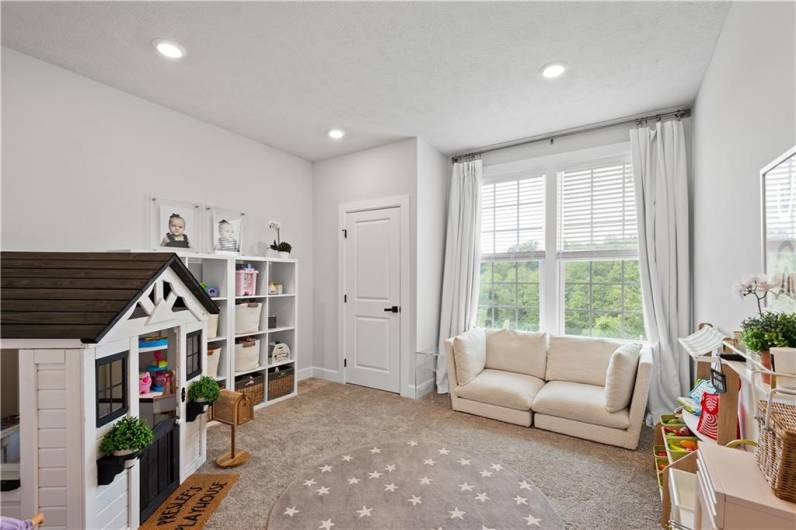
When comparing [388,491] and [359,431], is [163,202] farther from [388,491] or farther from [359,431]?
[388,491]

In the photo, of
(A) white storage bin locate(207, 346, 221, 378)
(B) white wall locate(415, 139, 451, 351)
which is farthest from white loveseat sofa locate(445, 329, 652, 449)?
(A) white storage bin locate(207, 346, 221, 378)

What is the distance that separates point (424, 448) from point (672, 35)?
310 cm

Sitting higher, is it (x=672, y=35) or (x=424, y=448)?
(x=672, y=35)

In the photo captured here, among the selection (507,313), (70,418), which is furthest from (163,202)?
(507,313)

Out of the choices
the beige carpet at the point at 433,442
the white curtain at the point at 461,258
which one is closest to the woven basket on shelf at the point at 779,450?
the beige carpet at the point at 433,442

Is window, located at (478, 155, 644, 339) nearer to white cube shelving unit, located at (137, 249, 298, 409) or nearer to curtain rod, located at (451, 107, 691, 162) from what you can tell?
curtain rod, located at (451, 107, 691, 162)

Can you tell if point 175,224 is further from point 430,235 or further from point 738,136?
point 738,136

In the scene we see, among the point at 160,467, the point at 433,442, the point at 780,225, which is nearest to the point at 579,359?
the point at 433,442

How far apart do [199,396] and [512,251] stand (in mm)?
3141

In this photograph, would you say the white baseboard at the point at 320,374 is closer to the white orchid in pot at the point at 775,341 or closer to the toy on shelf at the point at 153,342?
the toy on shelf at the point at 153,342

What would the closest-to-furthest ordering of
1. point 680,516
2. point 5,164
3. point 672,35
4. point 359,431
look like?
1. point 680,516
2. point 672,35
3. point 5,164
4. point 359,431

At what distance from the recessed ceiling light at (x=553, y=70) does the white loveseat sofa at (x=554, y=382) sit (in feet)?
6.87

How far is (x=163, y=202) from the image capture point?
3.08m

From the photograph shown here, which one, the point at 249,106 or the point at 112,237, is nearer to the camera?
the point at 112,237
